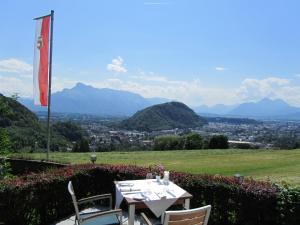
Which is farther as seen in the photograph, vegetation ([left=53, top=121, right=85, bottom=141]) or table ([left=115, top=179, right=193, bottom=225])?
vegetation ([left=53, top=121, right=85, bottom=141])

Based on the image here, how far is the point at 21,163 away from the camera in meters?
14.2

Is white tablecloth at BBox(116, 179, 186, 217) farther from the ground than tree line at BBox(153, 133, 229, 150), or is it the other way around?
white tablecloth at BBox(116, 179, 186, 217)

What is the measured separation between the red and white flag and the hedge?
5.32 meters

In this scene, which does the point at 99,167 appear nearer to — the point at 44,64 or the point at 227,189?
the point at 227,189

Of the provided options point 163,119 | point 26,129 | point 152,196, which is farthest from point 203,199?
point 163,119

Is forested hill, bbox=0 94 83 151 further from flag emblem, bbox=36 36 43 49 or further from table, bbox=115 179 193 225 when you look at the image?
table, bbox=115 179 193 225

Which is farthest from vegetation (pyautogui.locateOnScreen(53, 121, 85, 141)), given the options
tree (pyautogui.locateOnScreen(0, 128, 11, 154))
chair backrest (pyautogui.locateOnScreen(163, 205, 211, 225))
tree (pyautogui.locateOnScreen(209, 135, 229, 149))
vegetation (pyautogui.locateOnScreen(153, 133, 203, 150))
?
chair backrest (pyautogui.locateOnScreen(163, 205, 211, 225))

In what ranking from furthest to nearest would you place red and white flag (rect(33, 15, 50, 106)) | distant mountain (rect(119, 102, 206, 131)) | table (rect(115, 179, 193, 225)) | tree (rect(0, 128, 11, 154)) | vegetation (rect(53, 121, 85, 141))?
1. distant mountain (rect(119, 102, 206, 131))
2. vegetation (rect(53, 121, 85, 141))
3. red and white flag (rect(33, 15, 50, 106))
4. tree (rect(0, 128, 11, 154))
5. table (rect(115, 179, 193, 225))

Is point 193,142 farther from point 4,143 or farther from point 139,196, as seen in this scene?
point 139,196

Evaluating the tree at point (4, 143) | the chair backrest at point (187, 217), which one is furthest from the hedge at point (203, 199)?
the chair backrest at point (187, 217)

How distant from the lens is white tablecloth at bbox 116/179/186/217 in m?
6.02

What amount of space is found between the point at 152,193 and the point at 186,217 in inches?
61.3

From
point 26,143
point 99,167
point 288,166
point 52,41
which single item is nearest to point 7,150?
point 99,167

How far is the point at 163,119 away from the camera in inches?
5094
